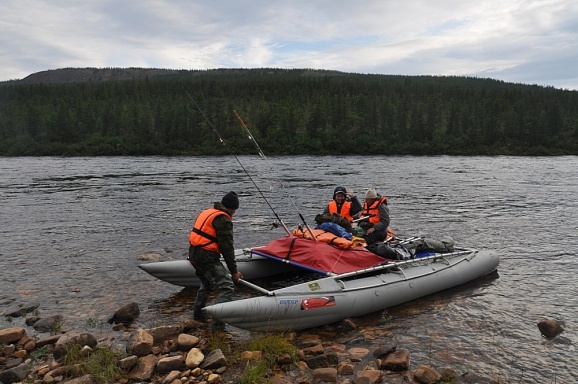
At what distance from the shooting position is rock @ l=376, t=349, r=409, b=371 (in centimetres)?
657

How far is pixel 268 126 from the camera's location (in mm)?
93250

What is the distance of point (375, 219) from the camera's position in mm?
11109

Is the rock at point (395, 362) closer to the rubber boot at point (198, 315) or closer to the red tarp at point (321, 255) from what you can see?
the red tarp at point (321, 255)

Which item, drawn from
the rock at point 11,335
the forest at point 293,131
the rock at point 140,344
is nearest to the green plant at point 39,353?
the rock at point 11,335

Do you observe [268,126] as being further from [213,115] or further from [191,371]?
[191,371]

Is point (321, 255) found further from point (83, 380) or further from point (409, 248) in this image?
point (83, 380)

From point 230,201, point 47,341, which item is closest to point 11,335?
point 47,341

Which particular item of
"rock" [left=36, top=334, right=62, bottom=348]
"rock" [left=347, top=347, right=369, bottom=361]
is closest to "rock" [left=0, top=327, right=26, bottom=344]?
"rock" [left=36, top=334, right=62, bottom=348]

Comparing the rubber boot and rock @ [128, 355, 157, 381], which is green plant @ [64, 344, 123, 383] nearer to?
rock @ [128, 355, 157, 381]

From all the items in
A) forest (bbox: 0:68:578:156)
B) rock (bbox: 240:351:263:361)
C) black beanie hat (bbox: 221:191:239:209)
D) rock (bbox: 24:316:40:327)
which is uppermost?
forest (bbox: 0:68:578:156)

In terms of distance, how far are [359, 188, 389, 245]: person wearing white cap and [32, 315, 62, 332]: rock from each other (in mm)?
6875

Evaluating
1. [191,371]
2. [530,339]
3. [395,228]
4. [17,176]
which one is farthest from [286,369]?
[17,176]

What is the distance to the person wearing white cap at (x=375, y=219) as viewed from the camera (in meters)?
10.9

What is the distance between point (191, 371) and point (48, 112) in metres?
112
